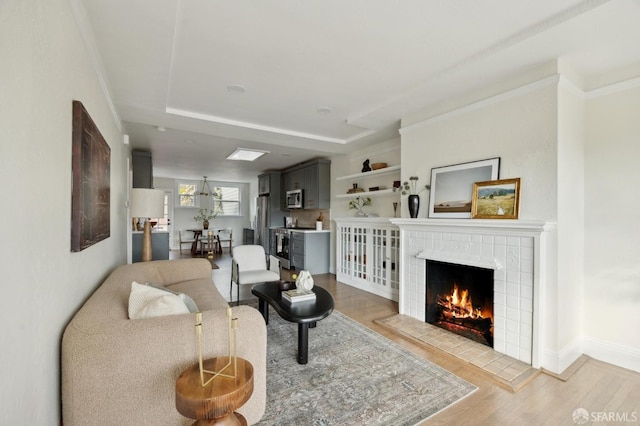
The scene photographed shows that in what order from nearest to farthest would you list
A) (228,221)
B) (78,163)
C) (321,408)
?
(78,163), (321,408), (228,221)

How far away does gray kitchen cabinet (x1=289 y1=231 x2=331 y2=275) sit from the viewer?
19.5ft

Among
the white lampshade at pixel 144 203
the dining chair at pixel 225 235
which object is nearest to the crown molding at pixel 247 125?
the white lampshade at pixel 144 203

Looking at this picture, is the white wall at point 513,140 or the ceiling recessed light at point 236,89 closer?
the white wall at point 513,140

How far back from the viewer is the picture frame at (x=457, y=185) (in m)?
2.82

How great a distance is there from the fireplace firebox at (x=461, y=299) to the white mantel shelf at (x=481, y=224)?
1.36ft

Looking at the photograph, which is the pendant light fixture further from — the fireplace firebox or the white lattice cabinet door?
the fireplace firebox

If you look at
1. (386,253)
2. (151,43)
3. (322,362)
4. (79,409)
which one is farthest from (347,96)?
(79,409)

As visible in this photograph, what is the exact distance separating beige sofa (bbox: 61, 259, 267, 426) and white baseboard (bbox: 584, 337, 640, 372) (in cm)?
293

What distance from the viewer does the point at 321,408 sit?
1.91 metres

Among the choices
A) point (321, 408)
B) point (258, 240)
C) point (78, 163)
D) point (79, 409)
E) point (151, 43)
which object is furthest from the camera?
point (258, 240)

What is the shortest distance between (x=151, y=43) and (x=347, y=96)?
1907mm

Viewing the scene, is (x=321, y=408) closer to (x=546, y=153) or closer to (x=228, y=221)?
(x=546, y=153)

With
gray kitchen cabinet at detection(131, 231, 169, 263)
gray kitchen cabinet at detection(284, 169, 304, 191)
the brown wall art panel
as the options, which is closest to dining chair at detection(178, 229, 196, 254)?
gray kitchen cabinet at detection(284, 169, 304, 191)

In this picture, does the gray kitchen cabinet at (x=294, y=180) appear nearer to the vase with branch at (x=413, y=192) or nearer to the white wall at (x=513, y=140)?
the vase with branch at (x=413, y=192)
